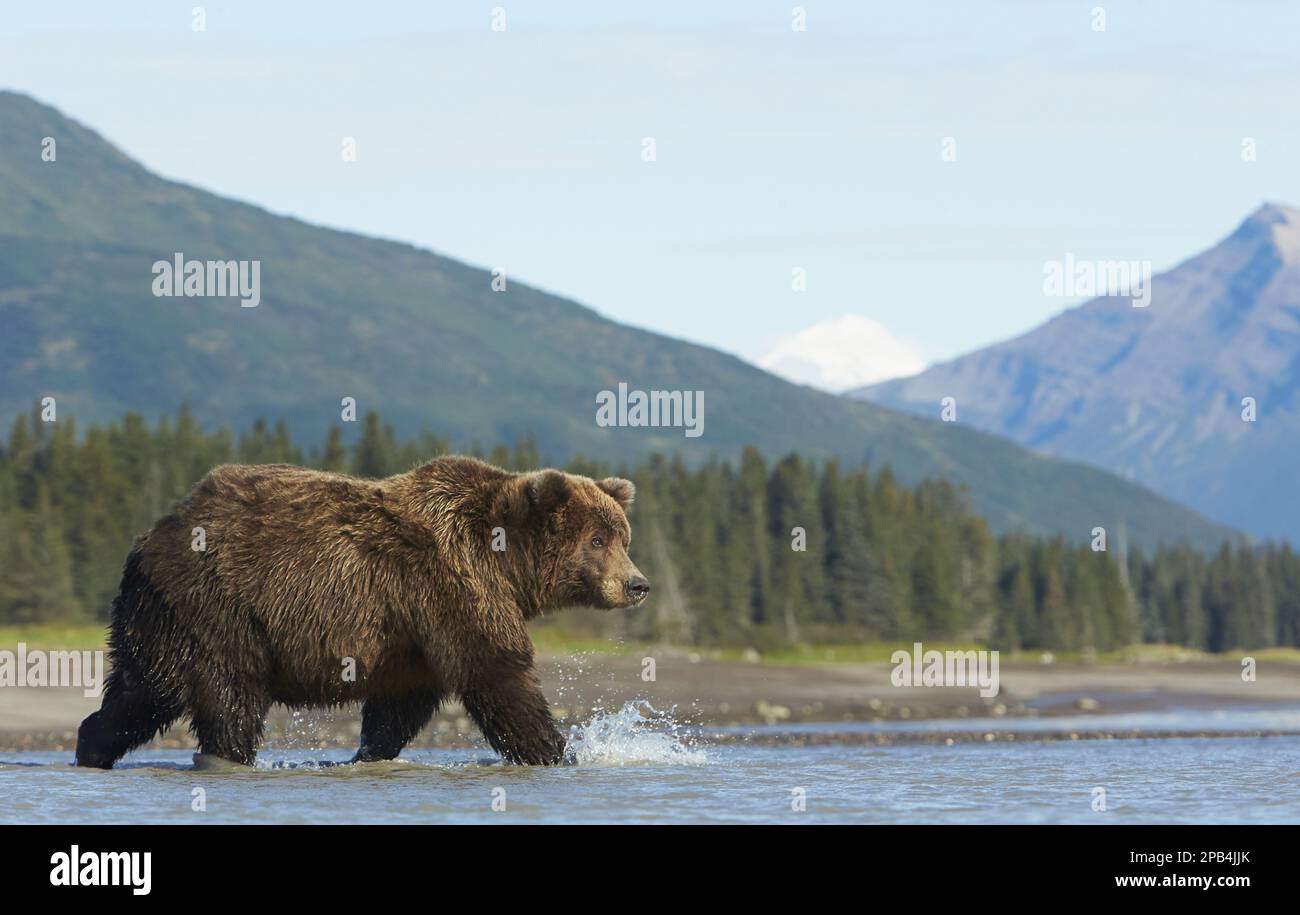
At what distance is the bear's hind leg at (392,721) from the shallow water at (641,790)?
267 mm

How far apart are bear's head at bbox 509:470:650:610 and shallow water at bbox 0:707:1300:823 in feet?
5.36

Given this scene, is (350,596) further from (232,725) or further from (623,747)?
(623,747)

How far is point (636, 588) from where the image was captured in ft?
55.4

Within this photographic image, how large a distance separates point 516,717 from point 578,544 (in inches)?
66.5

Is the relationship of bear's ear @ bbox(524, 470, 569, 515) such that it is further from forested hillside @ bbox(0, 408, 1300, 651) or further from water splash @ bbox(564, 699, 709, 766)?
forested hillside @ bbox(0, 408, 1300, 651)

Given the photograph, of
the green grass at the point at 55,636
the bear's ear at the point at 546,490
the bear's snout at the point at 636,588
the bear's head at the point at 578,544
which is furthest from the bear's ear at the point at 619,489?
the green grass at the point at 55,636

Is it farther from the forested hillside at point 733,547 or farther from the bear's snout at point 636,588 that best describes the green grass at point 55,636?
the bear's snout at point 636,588

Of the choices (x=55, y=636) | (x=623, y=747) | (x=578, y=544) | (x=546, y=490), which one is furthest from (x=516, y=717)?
(x=55, y=636)

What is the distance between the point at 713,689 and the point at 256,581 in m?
37.7

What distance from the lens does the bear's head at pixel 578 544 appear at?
1705cm
